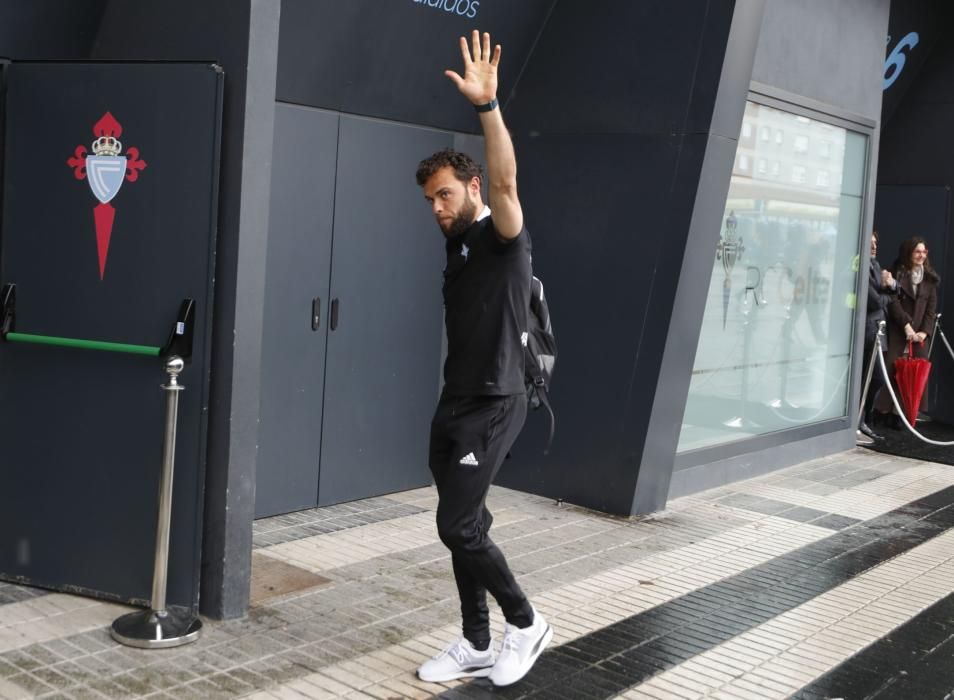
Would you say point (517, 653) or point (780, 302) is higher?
point (780, 302)

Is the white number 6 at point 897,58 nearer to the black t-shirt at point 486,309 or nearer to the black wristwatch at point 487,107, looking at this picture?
the black t-shirt at point 486,309

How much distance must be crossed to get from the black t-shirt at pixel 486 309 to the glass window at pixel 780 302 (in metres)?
4.07

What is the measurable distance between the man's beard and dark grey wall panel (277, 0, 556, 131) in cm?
257

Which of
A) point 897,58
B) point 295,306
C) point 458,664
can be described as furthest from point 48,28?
point 897,58

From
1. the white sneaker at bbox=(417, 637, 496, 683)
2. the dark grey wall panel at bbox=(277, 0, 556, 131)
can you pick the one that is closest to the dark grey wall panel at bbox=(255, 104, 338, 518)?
the dark grey wall panel at bbox=(277, 0, 556, 131)

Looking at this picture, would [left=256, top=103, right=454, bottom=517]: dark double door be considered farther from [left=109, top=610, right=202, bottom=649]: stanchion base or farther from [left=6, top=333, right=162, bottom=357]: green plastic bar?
[left=109, top=610, right=202, bottom=649]: stanchion base

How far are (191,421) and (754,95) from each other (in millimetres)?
5223

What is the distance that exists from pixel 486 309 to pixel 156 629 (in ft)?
6.38

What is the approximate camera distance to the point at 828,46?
9391 millimetres

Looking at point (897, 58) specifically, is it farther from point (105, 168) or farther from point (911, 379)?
point (105, 168)

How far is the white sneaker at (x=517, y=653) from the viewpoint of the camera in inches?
180

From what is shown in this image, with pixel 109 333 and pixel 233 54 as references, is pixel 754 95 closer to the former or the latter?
pixel 233 54

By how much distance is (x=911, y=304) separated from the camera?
12031 mm

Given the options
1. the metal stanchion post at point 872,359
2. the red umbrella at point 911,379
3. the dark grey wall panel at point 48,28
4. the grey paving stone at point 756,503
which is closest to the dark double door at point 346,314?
the dark grey wall panel at point 48,28
